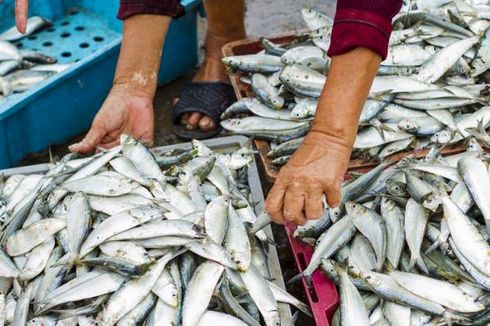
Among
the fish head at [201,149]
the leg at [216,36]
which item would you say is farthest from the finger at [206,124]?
the fish head at [201,149]

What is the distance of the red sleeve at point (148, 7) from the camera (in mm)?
2961

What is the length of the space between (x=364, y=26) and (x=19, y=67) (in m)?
2.45

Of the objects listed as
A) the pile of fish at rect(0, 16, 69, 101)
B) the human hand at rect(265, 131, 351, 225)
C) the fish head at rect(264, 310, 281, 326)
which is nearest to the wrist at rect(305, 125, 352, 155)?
the human hand at rect(265, 131, 351, 225)

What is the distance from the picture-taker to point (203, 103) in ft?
12.4

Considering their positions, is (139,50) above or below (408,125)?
above

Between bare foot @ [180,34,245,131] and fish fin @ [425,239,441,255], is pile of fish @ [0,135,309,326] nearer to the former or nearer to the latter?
fish fin @ [425,239,441,255]

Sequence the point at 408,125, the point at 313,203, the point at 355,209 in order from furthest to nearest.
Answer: the point at 408,125
the point at 355,209
the point at 313,203

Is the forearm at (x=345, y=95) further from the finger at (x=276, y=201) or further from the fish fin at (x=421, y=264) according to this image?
the fish fin at (x=421, y=264)

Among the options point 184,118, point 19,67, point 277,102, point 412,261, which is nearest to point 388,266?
point 412,261

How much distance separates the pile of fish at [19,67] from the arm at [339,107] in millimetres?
2048

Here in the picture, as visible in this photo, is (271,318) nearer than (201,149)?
Yes

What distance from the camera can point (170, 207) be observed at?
8.09 feet

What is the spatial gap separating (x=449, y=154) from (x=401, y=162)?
1.00ft

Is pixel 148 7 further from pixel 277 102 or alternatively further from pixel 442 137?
pixel 442 137
